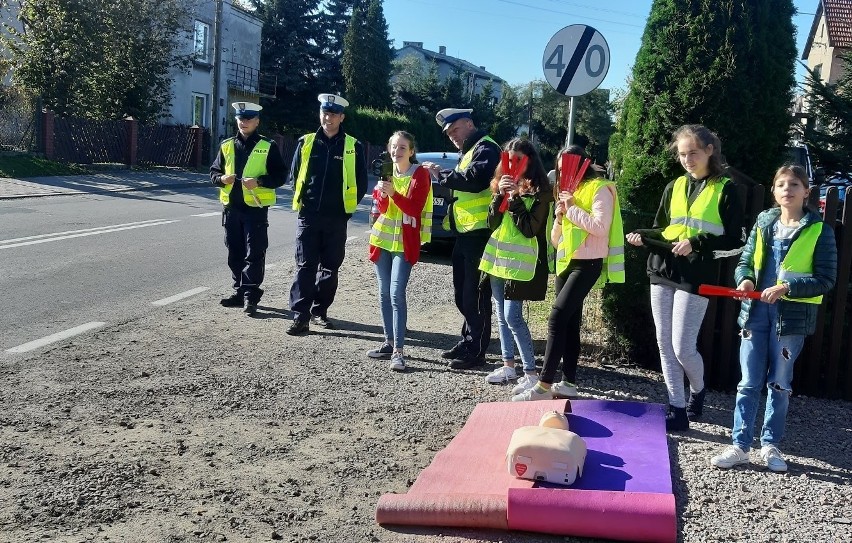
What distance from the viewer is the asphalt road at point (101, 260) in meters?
8.47

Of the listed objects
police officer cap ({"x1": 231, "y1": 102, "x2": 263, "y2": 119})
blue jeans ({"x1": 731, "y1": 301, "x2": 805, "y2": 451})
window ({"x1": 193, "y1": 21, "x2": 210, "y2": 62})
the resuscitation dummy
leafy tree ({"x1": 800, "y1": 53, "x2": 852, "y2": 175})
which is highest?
window ({"x1": 193, "y1": 21, "x2": 210, "y2": 62})

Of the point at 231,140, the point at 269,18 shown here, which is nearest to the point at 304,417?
the point at 231,140

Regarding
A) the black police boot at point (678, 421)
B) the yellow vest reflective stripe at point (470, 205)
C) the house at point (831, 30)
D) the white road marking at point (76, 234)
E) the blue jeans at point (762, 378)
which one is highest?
the house at point (831, 30)

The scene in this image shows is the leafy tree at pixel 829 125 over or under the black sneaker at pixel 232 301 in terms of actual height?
over

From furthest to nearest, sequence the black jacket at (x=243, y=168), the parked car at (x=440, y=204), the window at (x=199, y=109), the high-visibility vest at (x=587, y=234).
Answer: the window at (x=199, y=109) → the parked car at (x=440, y=204) → the black jacket at (x=243, y=168) → the high-visibility vest at (x=587, y=234)

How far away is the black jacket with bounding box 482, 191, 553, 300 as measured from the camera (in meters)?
6.39

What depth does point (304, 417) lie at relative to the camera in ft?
18.4

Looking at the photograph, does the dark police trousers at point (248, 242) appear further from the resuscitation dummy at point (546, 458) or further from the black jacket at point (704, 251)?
the resuscitation dummy at point (546, 458)

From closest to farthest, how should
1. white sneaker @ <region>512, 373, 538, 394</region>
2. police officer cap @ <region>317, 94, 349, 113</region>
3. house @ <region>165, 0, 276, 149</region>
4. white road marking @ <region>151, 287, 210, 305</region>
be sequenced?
white sneaker @ <region>512, 373, 538, 394</region>, police officer cap @ <region>317, 94, 349, 113</region>, white road marking @ <region>151, 287, 210, 305</region>, house @ <region>165, 0, 276, 149</region>

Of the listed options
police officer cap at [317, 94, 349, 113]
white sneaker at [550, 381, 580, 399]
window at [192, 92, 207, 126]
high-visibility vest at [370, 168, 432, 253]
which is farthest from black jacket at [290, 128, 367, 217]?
window at [192, 92, 207, 126]

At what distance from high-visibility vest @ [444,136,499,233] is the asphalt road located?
3365 mm

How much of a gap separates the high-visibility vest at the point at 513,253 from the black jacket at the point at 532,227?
0.04m

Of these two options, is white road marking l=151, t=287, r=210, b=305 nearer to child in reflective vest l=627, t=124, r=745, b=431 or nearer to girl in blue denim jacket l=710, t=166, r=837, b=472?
child in reflective vest l=627, t=124, r=745, b=431

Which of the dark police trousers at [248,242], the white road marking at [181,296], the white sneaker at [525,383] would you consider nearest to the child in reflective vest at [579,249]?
the white sneaker at [525,383]
